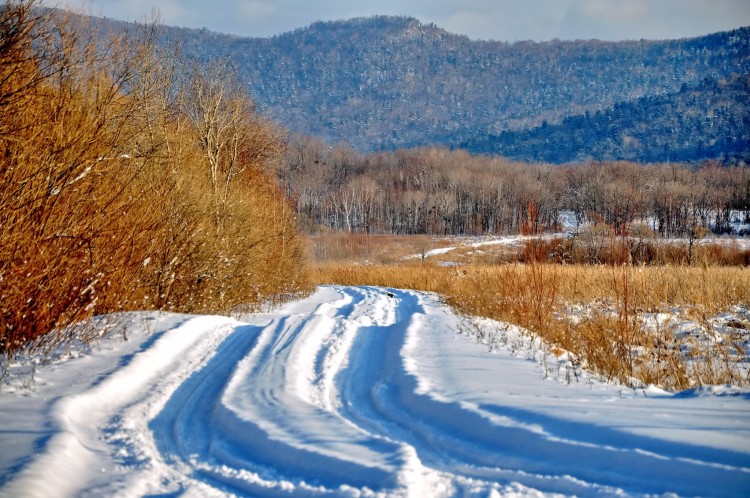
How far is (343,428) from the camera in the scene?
3.65 meters

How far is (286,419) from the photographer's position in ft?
12.7

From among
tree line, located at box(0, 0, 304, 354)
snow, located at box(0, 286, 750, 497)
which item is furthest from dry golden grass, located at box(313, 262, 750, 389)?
tree line, located at box(0, 0, 304, 354)

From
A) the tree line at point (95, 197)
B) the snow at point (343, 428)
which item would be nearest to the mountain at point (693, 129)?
the tree line at point (95, 197)

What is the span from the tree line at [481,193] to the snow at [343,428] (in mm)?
70031

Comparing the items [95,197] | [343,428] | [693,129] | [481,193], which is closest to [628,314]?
[343,428]

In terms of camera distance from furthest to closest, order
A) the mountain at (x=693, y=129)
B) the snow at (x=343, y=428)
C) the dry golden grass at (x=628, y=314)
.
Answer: the mountain at (x=693, y=129) → the dry golden grass at (x=628, y=314) → the snow at (x=343, y=428)

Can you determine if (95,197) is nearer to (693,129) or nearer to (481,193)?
(481,193)

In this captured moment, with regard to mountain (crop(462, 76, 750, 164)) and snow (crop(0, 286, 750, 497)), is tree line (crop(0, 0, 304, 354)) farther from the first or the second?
mountain (crop(462, 76, 750, 164))

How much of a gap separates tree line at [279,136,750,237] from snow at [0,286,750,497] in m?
70.0

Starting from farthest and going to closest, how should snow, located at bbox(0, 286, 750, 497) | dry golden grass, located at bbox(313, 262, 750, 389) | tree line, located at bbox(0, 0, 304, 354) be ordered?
dry golden grass, located at bbox(313, 262, 750, 389)
tree line, located at bbox(0, 0, 304, 354)
snow, located at bbox(0, 286, 750, 497)

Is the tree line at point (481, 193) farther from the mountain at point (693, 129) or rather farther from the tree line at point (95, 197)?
the tree line at point (95, 197)

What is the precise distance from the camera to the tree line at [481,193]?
7781 centimetres

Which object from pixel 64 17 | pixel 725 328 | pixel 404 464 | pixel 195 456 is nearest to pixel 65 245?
pixel 64 17

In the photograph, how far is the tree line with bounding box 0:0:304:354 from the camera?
497 cm
